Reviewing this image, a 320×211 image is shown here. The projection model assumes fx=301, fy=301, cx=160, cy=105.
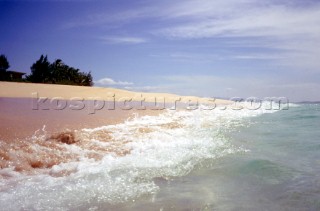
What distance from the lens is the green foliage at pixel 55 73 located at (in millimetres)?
36594

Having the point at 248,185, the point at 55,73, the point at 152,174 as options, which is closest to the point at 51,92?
the point at 152,174

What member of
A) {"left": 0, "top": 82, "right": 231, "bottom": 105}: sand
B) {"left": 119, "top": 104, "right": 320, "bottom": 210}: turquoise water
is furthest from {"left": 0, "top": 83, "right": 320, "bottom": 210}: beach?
{"left": 0, "top": 82, "right": 231, "bottom": 105}: sand

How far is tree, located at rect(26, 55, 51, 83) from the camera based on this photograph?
119 feet

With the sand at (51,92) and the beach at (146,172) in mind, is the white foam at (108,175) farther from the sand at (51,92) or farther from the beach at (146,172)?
the sand at (51,92)

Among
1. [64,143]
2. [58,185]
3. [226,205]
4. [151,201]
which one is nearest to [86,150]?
[64,143]

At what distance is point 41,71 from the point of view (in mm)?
38156

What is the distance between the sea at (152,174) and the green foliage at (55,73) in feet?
107

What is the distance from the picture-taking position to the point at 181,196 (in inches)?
119

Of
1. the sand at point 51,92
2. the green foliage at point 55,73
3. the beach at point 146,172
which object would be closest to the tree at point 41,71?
the green foliage at point 55,73

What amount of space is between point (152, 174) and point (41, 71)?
37.8 meters

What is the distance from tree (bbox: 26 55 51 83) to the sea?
108 ft

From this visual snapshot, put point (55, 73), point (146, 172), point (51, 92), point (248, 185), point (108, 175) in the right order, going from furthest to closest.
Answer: point (55, 73), point (51, 92), point (146, 172), point (108, 175), point (248, 185)

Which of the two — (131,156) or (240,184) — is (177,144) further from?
(240,184)

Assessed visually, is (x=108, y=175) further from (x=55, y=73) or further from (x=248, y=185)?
(x=55, y=73)
